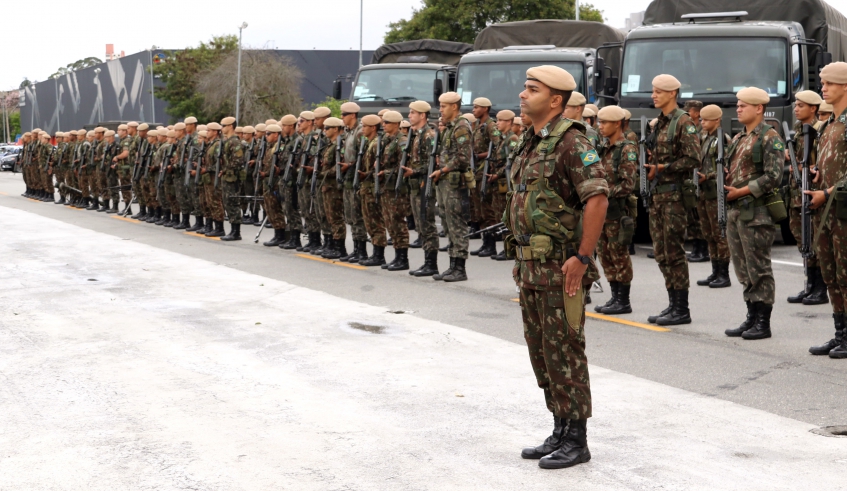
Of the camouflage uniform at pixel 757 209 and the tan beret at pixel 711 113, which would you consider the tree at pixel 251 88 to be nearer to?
the tan beret at pixel 711 113

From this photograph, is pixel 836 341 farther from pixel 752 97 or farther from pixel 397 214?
pixel 397 214

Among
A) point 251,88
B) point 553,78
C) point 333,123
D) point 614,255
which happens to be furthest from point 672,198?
point 251,88

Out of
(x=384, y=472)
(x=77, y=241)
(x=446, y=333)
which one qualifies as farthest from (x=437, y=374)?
(x=77, y=241)

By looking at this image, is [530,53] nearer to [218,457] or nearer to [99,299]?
[99,299]

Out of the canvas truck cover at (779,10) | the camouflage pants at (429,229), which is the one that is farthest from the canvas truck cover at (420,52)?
the camouflage pants at (429,229)

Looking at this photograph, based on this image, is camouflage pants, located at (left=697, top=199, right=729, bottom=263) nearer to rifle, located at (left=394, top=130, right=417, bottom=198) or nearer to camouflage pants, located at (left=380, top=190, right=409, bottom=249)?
rifle, located at (left=394, top=130, right=417, bottom=198)

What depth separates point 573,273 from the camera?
480 cm

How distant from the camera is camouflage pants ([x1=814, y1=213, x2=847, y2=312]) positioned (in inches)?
284

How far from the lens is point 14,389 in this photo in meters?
6.64

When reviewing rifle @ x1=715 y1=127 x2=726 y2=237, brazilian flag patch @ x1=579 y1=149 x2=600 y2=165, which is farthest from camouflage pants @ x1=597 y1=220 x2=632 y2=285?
brazilian flag patch @ x1=579 y1=149 x2=600 y2=165

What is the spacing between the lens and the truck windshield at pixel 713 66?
1407 centimetres

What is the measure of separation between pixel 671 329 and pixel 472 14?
38.3 metres

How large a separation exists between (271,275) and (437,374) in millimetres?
5811

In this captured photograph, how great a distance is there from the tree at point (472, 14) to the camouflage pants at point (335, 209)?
32.2 m
